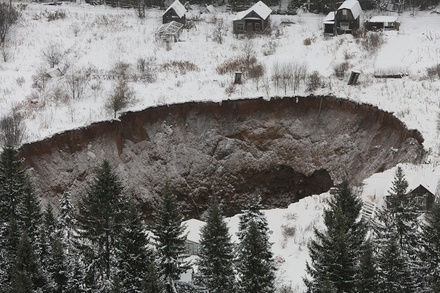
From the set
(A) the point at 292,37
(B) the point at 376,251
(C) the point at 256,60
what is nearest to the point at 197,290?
(B) the point at 376,251

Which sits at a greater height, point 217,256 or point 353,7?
point 353,7

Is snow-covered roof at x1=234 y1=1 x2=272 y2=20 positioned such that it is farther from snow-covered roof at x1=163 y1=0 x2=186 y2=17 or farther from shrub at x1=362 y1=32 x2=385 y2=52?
shrub at x1=362 y1=32 x2=385 y2=52

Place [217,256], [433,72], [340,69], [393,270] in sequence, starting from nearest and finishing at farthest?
[393,270] < [217,256] < [433,72] < [340,69]

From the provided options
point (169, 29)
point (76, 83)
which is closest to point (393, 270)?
point (76, 83)

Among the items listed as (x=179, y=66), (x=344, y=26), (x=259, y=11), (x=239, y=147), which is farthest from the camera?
(x=259, y=11)

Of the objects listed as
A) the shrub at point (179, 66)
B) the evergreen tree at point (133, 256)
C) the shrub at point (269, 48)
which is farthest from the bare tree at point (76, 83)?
the evergreen tree at point (133, 256)

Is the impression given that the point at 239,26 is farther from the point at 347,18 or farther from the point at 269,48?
the point at 347,18

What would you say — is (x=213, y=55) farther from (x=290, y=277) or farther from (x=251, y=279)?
(x=251, y=279)
